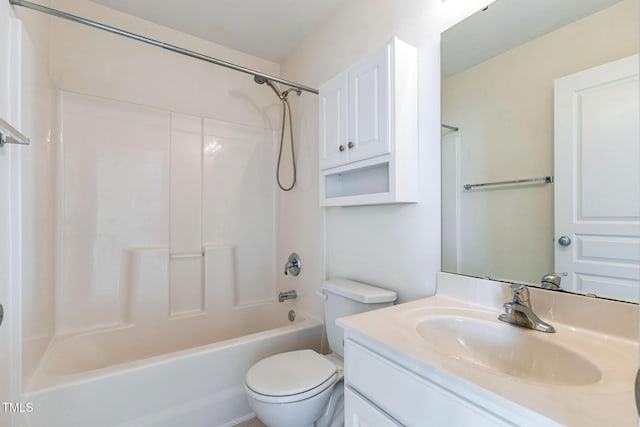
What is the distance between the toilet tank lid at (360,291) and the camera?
4.42ft

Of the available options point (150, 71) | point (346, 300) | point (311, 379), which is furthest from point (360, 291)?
point (150, 71)

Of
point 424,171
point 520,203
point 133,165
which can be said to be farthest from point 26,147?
point 520,203

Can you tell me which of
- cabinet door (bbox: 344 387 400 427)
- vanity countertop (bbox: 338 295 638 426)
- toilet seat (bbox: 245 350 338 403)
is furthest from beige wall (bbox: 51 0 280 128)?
cabinet door (bbox: 344 387 400 427)

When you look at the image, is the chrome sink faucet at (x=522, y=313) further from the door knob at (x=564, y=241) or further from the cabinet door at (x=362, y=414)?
the cabinet door at (x=362, y=414)

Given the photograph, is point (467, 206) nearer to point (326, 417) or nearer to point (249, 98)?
point (326, 417)

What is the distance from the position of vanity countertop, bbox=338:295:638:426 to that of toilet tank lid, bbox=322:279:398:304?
0.94 ft

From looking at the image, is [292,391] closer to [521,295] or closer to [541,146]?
[521,295]

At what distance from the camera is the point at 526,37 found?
103cm

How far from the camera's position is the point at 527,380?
2.48ft

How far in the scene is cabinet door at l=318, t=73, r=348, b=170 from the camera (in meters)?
1.47

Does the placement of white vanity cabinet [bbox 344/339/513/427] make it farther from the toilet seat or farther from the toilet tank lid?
the toilet tank lid

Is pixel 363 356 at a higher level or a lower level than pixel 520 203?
lower

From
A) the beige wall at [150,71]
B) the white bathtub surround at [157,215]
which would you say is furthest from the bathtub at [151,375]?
the beige wall at [150,71]

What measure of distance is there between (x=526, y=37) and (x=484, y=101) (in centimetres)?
24
